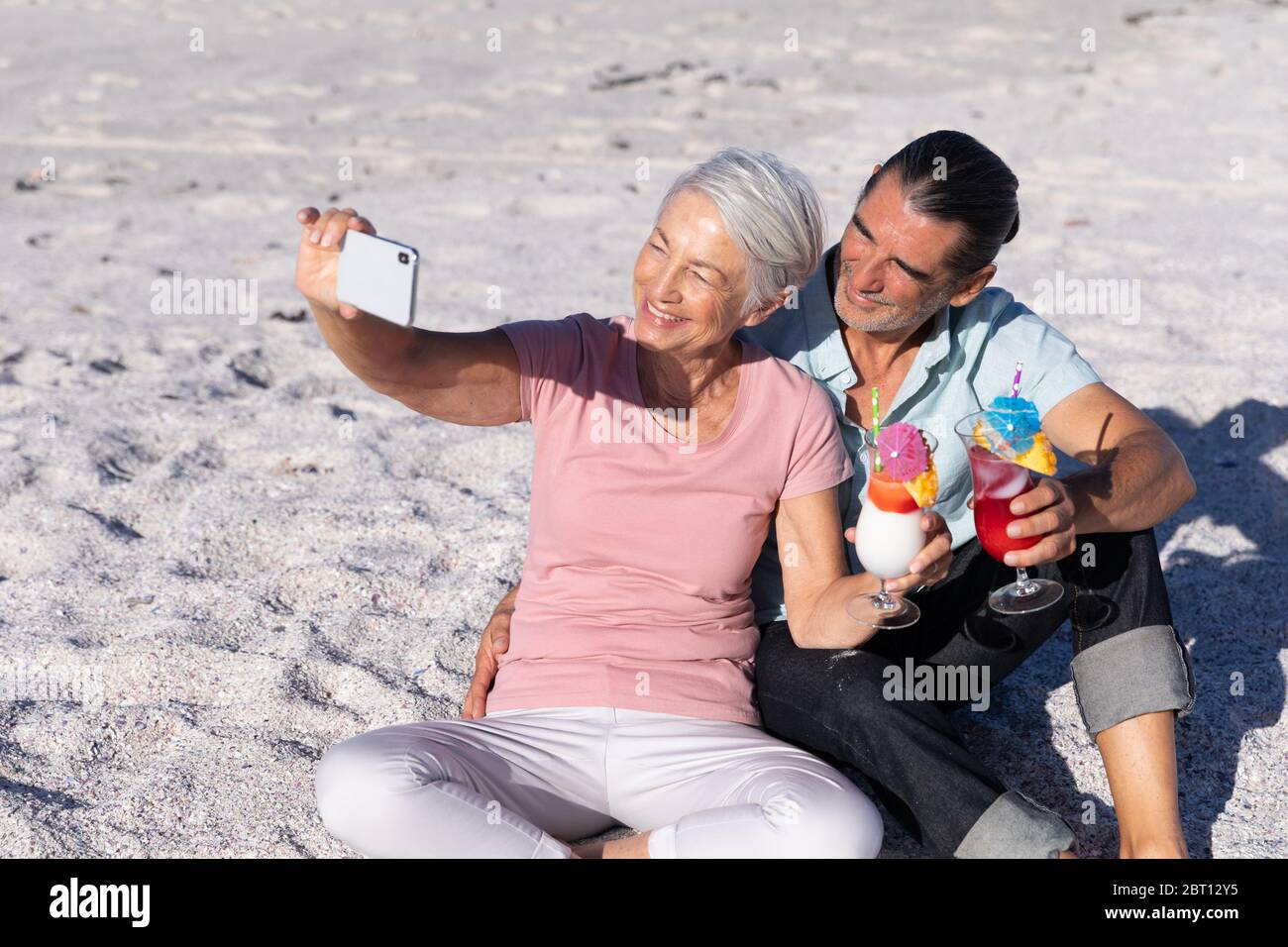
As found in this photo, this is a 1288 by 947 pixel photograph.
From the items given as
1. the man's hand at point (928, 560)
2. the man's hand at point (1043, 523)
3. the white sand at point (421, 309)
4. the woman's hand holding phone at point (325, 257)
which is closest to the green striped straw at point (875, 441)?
the man's hand at point (928, 560)

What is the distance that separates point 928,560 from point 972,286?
0.68 metres

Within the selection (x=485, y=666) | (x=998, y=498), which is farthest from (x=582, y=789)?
(x=998, y=498)

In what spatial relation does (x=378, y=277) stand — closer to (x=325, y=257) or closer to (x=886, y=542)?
(x=325, y=257)

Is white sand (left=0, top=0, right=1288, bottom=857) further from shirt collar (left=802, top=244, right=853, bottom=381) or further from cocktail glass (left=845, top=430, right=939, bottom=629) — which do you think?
shirt collar (left=802, top=244, right=853, bottom=381)

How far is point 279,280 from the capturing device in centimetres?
530

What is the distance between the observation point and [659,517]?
248cm

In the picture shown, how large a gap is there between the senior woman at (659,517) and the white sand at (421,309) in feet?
1.63

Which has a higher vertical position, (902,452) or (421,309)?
(902,452)

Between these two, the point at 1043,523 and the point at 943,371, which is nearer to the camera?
the point at 1043,523

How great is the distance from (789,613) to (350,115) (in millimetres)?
5898

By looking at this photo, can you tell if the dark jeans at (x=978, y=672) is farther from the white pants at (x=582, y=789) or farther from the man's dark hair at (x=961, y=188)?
the man's dark hair at (x=961, y=188)

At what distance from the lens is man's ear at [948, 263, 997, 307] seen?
2.68 metres

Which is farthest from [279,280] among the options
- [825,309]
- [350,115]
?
[825,309]
